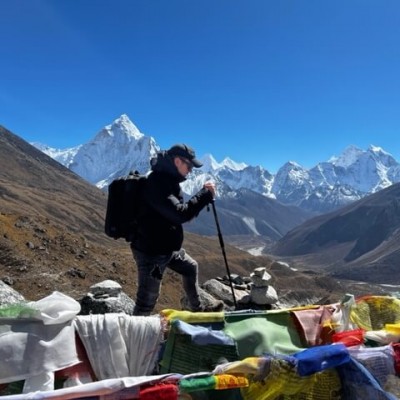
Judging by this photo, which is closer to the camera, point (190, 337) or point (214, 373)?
point (214, 373)

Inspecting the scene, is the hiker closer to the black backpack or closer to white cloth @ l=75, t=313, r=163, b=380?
the black backpack

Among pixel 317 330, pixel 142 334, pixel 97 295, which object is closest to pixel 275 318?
pixel 317 330

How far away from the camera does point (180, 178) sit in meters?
6.34

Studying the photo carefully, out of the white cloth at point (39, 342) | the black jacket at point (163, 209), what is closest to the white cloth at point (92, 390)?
the white cloth at point (39, 342)

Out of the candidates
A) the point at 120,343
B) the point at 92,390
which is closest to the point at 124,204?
the point at 120,343

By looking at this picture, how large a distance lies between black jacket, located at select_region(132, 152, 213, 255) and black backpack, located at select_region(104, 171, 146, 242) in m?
0.10

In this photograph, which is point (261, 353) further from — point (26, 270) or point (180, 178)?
point (26, 270)

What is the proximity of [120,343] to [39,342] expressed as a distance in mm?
710

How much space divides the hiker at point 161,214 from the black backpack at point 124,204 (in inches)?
3.7

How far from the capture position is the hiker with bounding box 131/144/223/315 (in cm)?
600

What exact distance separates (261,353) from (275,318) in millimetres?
550

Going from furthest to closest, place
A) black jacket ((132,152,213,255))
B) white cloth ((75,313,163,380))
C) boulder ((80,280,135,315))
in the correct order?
1. boulder ((80,280,135,315))
2. black jacket ((132,152,213,255))
3. white cloth ((75,313,163,380))

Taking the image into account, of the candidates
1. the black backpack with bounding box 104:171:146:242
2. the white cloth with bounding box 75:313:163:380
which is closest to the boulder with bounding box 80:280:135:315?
the black backpack with bounding box 104:171:146:242

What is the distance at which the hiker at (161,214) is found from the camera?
19.7ft
